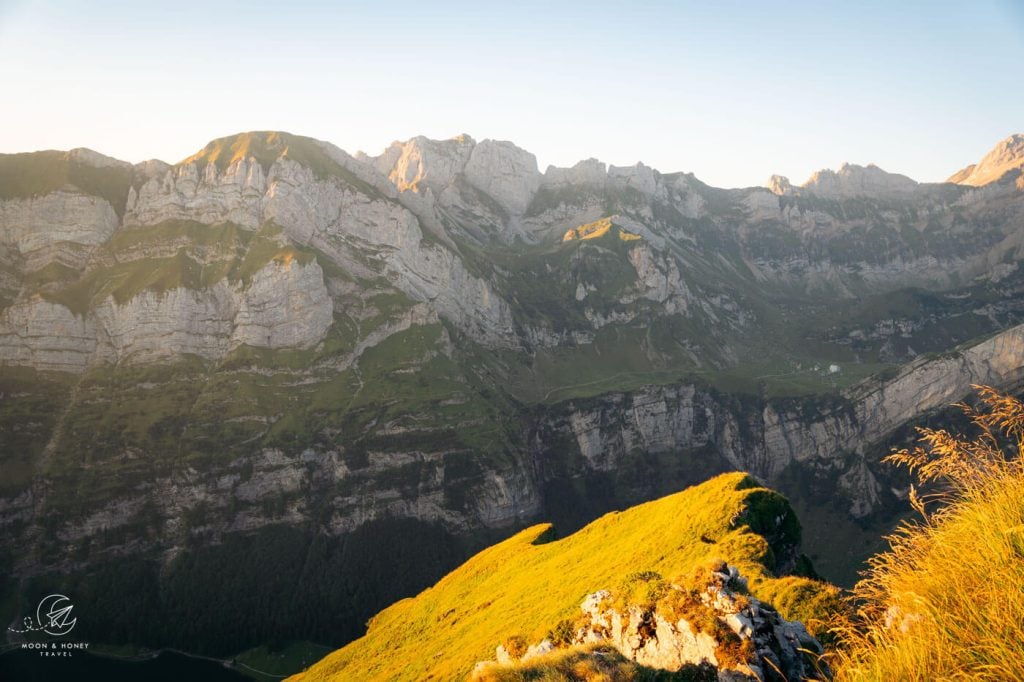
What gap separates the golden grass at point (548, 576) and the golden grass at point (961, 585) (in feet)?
122

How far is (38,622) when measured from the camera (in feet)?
591

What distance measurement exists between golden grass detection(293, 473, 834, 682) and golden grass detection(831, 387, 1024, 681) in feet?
122

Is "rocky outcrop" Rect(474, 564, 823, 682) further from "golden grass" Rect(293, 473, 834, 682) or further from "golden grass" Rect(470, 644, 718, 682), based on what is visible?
"golden grass" Rect(293, 473, 834, 682)

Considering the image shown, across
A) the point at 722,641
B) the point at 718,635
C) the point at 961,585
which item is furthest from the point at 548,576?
the point at 961,585

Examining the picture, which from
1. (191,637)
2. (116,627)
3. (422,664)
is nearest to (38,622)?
(116,627)

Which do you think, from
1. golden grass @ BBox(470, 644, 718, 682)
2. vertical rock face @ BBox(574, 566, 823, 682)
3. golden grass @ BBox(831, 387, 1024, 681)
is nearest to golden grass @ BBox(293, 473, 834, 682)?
vertical rock face @ BBox(574, 566, 823, 682)

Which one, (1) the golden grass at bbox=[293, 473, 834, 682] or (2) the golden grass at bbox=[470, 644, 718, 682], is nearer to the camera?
(2) the golden grass at bbox=[470, 644, 718, 682]

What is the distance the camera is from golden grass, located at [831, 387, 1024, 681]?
10.8 m

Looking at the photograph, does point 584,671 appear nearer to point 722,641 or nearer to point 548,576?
point 722,641

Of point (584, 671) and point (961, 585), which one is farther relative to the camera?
point (584, 671)

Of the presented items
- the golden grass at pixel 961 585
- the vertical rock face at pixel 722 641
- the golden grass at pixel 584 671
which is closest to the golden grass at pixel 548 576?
the vertical rock face at pixel 722 641

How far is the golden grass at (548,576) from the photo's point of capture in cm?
6106

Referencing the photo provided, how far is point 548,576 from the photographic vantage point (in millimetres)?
79250

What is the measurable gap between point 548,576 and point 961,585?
7185 cm
